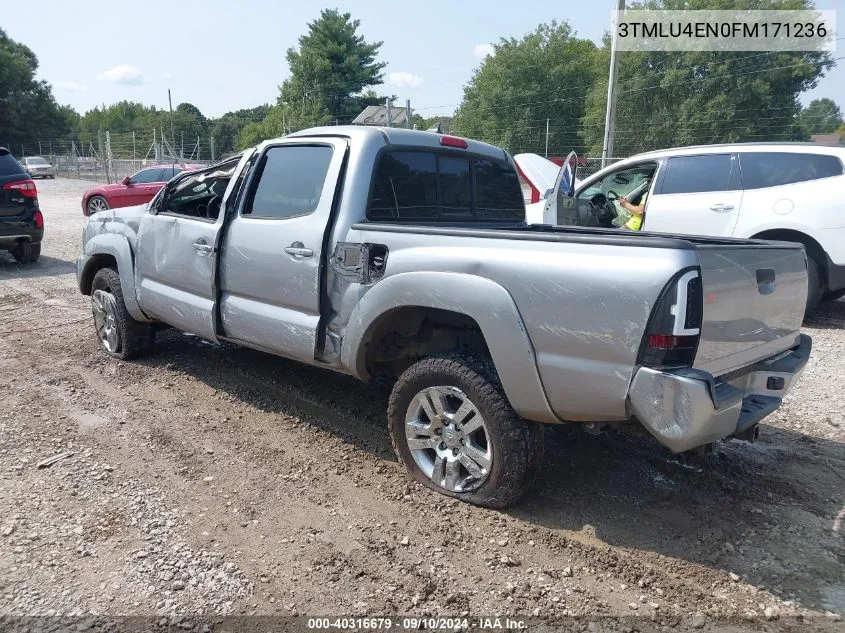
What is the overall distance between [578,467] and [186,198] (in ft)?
11.4

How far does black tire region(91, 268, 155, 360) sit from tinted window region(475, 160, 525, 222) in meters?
3.02

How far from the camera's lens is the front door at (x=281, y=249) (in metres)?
3.81

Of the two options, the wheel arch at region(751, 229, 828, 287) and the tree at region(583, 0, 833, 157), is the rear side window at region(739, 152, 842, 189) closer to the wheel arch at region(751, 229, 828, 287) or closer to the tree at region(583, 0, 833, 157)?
the wheel arch at region(751, 229, 828, 287)

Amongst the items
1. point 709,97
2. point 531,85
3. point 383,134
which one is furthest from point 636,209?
point 531,85

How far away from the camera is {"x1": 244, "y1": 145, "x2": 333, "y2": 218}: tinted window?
3961mm

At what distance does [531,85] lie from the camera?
5112cm

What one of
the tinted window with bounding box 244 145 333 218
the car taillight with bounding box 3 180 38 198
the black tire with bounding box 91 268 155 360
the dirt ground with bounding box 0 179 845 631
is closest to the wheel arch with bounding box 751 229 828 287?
the dirt ground with bounding box 0 179 845 631

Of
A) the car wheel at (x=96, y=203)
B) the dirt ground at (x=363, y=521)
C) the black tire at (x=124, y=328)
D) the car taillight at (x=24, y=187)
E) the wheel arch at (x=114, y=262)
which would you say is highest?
the car taillight at (x=24, y=187)

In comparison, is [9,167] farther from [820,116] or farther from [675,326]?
→ [820,116]

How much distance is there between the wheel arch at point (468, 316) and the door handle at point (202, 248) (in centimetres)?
140

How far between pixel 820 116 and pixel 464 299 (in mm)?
44920

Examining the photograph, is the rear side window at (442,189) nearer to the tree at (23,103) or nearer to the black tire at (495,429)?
the black tire at (495,429)

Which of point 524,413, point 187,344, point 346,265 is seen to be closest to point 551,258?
point 524,413

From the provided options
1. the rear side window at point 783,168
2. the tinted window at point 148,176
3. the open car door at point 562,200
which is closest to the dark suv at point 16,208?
the tinted window at point 148,176
